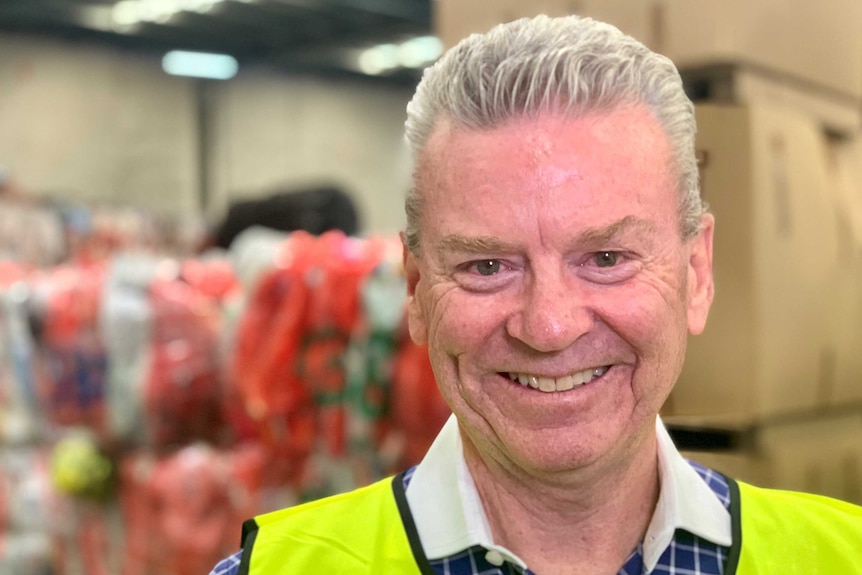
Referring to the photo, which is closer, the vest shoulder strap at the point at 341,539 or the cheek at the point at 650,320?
the cheek at the point at 650,320

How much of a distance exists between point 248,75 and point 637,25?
5.24 meters

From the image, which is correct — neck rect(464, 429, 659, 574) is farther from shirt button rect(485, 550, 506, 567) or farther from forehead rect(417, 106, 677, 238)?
forehead rect(417, 106, 677, 238)

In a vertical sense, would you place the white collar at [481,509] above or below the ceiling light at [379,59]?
below

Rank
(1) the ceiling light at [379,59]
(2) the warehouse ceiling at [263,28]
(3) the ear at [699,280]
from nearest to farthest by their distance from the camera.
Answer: (3) the ear at [699,280]
(2) the warehouse ceiling at [263,28]
(1) the ceiling light at [379,59]

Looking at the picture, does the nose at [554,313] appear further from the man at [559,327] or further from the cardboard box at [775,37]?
the cardboard box at [775,37]

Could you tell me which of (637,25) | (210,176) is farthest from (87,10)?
(637,25)

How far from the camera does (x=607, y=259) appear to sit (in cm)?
86

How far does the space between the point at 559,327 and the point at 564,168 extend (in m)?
0.14

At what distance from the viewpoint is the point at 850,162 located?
1.28 metres

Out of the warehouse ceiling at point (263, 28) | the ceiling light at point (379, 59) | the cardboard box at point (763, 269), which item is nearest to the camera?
the cardboard box at point (763, 269)

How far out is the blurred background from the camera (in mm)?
1202

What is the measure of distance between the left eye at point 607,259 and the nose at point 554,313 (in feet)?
0.11

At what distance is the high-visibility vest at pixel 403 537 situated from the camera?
0.96 m

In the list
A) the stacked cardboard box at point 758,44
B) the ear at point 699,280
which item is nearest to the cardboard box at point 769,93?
the stacked cardboard box at point 758,44
